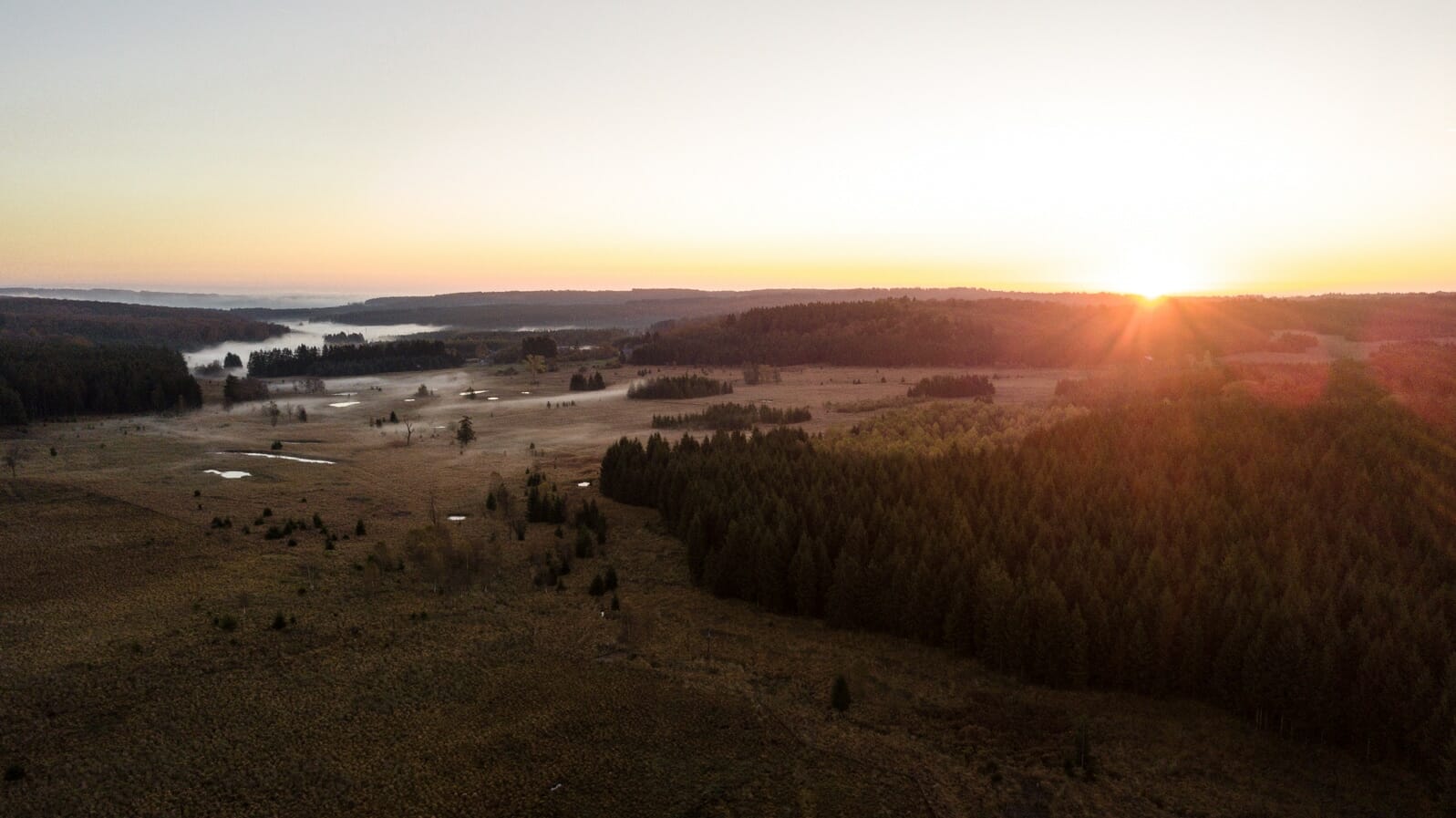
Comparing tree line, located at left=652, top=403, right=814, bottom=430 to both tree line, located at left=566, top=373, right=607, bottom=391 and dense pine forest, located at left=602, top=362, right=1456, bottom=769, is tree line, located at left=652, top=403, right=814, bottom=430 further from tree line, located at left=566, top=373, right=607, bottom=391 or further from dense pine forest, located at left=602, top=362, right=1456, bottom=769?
tree line, located at left=566, top=373, right=607, bottom=391

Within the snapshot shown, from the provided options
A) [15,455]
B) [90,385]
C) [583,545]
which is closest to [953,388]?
[583,545]

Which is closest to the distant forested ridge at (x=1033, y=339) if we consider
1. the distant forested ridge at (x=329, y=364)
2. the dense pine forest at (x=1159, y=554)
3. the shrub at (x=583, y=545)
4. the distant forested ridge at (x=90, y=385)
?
the distant forested ridge at (x=329, y=364)

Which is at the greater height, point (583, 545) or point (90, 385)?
point (90, 385)

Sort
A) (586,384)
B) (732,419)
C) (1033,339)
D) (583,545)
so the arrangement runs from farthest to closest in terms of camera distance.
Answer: (1033,339)
(586,384)
(732,419)
(583,545)

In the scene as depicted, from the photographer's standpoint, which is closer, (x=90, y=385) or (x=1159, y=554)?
(x=1159, y=554)

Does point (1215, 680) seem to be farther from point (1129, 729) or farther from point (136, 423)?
point (136, 423)

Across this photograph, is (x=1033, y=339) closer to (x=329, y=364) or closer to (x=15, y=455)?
(x=329, y=364)

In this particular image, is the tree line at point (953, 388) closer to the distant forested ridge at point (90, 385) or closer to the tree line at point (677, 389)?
the tree line at point (677, 389)
